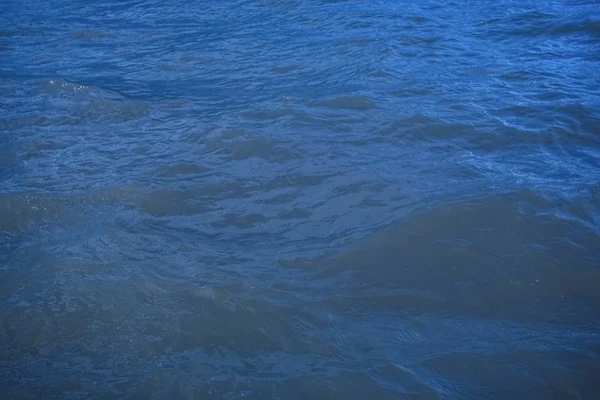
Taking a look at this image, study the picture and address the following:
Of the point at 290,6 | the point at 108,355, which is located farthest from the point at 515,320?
the point at 290,6

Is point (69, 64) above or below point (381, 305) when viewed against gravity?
above

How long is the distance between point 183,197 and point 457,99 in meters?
3.96

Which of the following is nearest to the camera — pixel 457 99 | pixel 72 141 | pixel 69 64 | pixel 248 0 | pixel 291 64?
pixel 72 141

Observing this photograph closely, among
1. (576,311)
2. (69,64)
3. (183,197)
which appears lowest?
(576,311)

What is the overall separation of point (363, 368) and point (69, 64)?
8234 mm

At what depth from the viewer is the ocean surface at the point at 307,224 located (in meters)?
3.77

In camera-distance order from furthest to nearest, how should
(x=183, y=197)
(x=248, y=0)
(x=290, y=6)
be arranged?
(x=248, y=0), (x=290, y=6), (x=183, y=197)

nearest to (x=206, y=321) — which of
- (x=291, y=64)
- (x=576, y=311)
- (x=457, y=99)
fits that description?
(x=576, y=311)

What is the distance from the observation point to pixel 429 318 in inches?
163

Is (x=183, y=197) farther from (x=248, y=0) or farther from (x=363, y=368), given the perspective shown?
(x=248, y=0)

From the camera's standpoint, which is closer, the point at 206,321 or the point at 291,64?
the point at 206,321

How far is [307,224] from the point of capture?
17.1 feet

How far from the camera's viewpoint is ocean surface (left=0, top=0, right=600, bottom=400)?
3.77 meters

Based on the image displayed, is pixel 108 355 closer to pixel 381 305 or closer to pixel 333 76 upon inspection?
pixel 381 305
